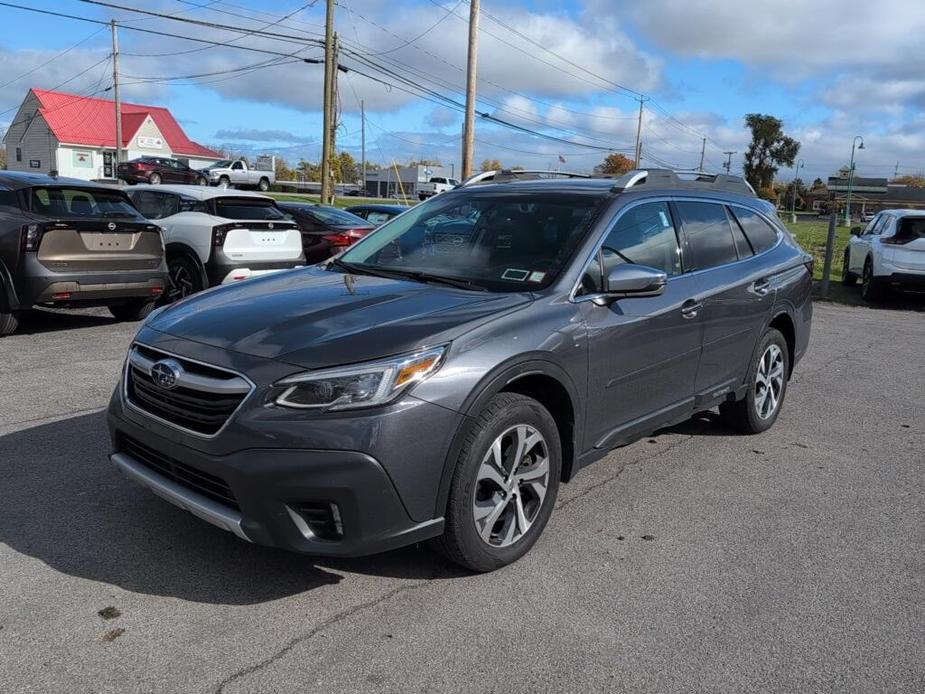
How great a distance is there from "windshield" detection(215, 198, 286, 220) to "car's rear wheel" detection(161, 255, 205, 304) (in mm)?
754

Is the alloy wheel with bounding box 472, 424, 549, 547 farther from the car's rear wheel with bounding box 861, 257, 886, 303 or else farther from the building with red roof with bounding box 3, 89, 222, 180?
the building with red roof with bounding box 3, 89, 222, 180

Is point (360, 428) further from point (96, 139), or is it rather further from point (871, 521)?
point (96, 139)

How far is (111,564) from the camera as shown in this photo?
11.4 feet

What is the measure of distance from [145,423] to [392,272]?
156 centimetres

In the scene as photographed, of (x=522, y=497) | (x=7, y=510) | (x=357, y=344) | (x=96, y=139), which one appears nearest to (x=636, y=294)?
(x=522, y=497)

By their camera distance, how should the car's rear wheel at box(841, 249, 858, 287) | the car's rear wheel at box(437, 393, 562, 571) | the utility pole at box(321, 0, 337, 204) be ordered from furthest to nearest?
the utility pole at box(321, 0, 337, 204) → the car's rear wheel at box(841, 249, 858, 287) → the car's rear wheel at box(437, 393, 562, 571)

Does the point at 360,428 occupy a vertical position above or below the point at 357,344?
below

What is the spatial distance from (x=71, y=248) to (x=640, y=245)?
247 inches

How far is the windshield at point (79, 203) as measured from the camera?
822cm

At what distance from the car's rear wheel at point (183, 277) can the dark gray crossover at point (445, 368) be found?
18.9 feet

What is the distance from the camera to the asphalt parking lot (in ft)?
9.30

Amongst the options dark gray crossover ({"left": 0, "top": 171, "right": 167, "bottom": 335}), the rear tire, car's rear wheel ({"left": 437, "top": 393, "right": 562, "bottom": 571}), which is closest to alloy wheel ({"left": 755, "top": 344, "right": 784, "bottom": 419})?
car's rear wheel ({"left": 437, "top": 393, "right": 562, "bottom": 571})

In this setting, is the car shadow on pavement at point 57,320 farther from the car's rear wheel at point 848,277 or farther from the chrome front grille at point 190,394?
the car's rear wheel at point 848,277

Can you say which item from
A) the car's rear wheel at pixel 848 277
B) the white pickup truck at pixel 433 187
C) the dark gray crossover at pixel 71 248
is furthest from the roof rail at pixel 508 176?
the white pickup truck at pixel 433 187
